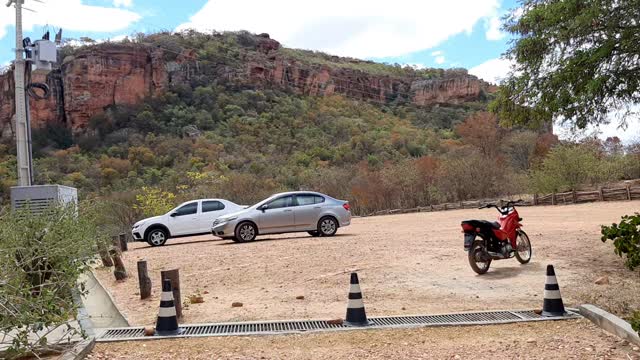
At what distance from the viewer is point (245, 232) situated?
56.2ft

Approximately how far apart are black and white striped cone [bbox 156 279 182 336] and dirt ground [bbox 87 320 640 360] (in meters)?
0.27

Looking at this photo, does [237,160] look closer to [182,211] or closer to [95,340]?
[182,211]

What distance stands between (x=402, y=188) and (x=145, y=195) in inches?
711

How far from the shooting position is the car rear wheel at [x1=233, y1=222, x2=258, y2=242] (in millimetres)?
17062

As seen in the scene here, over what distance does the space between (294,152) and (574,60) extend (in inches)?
1688

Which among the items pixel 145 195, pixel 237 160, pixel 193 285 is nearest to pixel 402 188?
pixel 237 160

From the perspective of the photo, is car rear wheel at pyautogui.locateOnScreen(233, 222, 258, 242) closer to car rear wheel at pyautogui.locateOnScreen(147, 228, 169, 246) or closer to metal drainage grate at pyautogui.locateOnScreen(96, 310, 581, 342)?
car rear wheel at pyautogui.locateOnScreen(147, 228, 169, 246)

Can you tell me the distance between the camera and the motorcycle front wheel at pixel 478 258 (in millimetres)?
9884

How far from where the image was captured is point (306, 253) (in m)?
13.1

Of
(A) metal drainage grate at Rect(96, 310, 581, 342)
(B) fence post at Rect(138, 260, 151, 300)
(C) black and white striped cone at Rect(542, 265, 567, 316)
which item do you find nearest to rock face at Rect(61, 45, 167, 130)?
(B) fence post at Rect(138, 260, 151, 300)

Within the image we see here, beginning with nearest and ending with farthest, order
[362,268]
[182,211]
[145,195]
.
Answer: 1. [362,268]
2. [182,211]
3. [145,195]

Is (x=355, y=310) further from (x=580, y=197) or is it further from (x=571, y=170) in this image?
(x=571, y=170)

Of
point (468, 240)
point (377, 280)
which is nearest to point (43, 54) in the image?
point (377, 280)

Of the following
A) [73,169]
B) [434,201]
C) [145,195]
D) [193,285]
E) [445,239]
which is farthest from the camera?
[73,169]
